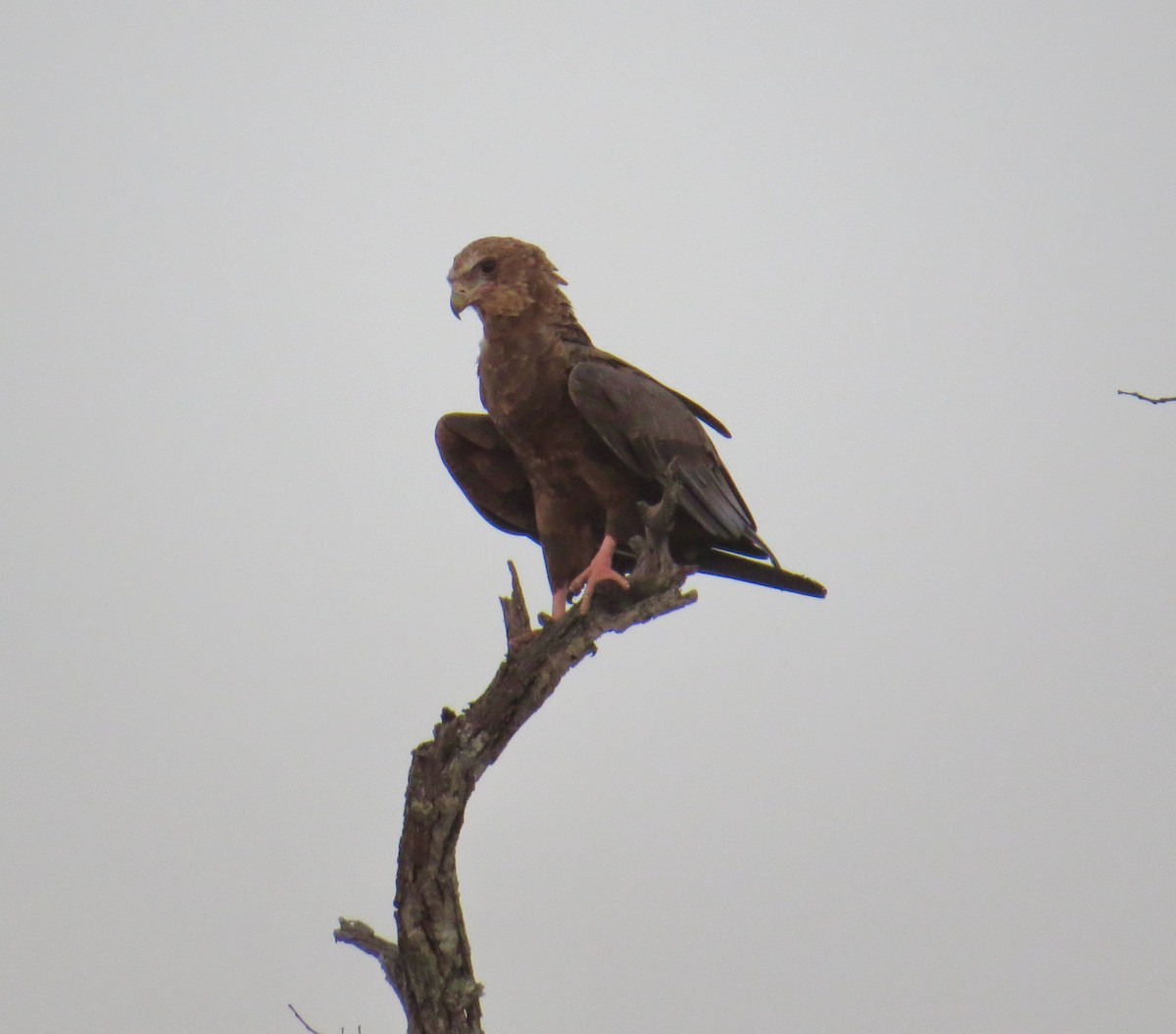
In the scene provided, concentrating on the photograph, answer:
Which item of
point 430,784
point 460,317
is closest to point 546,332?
point 460,317

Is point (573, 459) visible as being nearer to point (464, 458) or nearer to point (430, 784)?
point (464, 458)

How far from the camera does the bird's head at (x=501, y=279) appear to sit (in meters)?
4.63

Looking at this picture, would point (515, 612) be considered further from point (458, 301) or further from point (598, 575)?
point (458, 301)

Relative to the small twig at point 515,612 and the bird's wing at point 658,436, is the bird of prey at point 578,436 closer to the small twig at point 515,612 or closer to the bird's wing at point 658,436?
the bird's wing at point 658,436

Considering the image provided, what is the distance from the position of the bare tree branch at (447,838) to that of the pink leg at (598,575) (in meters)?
0.27

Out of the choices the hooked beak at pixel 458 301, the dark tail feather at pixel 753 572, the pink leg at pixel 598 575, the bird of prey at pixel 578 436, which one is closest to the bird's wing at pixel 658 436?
the bird of prey at pixel 578 436

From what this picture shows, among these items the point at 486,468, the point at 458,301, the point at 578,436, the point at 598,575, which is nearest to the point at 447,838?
the point at 598,575

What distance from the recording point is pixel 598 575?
4.23 m

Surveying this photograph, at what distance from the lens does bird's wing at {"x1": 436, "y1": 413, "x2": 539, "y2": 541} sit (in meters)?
4.89

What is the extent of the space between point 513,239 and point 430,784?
7.70 feet

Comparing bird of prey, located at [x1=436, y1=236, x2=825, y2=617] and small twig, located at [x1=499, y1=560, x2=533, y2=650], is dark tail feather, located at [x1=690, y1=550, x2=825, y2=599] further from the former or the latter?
small twig, located at [x1=499, y1=560, x2=533, y2=650]

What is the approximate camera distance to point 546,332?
4590 mm

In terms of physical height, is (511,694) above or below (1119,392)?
below

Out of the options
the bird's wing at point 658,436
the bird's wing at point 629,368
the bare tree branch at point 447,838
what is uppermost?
the bird's wing at point 629,368
